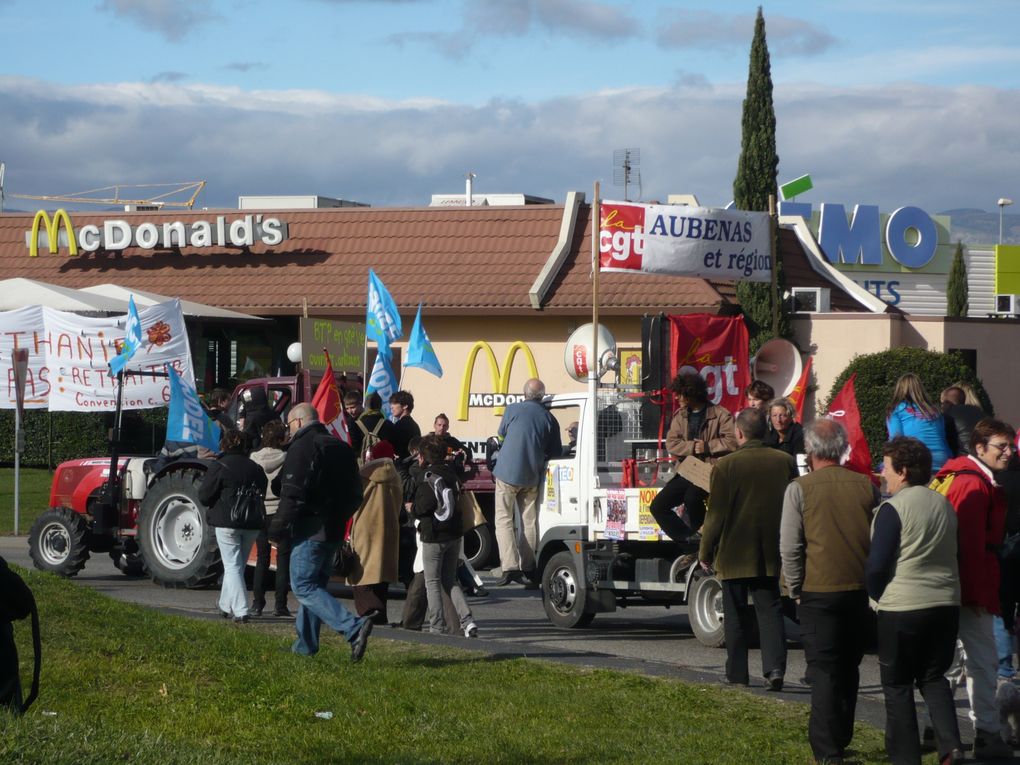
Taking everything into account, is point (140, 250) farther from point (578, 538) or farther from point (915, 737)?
point (915, 737)

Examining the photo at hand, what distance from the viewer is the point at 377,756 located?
7.51m

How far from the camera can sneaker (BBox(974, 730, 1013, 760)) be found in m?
7.80

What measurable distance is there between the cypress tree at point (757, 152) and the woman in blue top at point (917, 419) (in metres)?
17.7

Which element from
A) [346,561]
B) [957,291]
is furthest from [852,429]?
[957,291]

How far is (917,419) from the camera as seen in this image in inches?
438

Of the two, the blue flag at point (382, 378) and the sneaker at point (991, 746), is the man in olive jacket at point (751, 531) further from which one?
the blue flag at point (382, 378)

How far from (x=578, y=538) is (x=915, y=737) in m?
5.65

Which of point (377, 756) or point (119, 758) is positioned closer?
point (119, 758)

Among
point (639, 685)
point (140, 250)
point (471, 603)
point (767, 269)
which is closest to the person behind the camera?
point (639, 685)

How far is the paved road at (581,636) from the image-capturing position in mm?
10344

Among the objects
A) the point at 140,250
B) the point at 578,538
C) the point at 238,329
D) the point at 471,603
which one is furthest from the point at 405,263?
the point at 578,538

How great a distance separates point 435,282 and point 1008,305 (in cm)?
1326

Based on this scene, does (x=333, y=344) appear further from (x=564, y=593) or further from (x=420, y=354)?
(x=564, y=593)

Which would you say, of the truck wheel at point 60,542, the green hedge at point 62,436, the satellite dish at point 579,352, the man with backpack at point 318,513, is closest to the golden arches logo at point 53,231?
the green hedge at point 62,436
